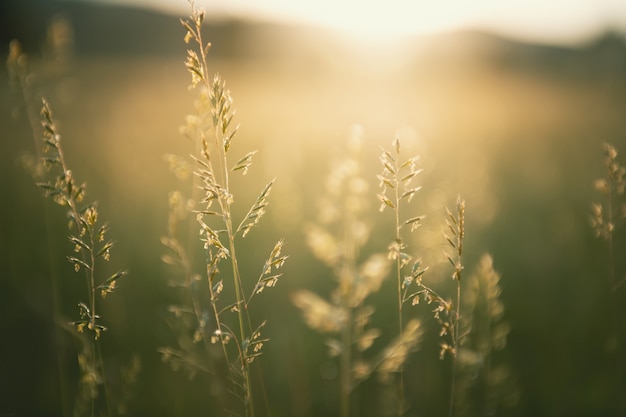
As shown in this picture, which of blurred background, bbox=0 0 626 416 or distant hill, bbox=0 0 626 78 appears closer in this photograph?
blurred background, bbox=0 0 626 416

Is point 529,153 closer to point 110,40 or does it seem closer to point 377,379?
point 377,379

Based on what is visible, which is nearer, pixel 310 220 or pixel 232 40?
pixel 310 220

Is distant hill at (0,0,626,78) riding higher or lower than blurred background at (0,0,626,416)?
higher

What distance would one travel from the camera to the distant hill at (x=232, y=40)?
23.2 metres

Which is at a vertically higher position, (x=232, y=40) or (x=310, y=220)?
(x=232, y=40)

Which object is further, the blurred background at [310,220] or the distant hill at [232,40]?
the distant hill at [232,40]

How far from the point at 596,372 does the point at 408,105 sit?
9433 millimetres

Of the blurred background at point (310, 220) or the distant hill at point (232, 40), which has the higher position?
the distant hill at point (232, 40)

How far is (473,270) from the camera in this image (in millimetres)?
4055

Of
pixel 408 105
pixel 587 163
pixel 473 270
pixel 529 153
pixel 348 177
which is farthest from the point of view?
pixel 408 105

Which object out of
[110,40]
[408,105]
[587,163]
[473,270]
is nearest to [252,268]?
[473,270]

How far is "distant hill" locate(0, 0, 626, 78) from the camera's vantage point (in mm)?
23156

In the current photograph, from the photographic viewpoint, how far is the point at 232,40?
112 ft

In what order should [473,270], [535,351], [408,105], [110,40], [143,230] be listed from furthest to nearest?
1. [110,40]
2. [408,105]
3. [143,230]
4. [473,270]
5. [535,351]
